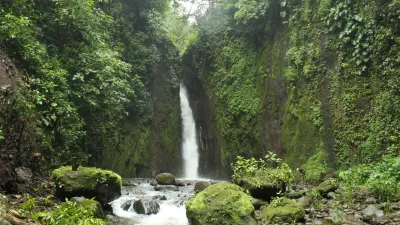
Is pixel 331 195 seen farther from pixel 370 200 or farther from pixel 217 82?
pixel 217 82

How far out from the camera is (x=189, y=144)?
64.0ft

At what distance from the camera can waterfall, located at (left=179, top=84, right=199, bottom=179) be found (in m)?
18.7

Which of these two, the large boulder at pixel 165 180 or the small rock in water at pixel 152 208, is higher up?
the small rock in water at pixel 152 208

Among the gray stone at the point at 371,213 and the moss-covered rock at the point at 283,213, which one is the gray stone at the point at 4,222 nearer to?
the moss-covered rock at the point at 283,213

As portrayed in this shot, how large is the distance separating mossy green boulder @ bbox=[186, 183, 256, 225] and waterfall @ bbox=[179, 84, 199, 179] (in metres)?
11.6

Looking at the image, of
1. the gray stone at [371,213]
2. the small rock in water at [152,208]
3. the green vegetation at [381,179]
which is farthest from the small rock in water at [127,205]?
the gray stone at [371,213]

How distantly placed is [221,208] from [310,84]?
7753mm

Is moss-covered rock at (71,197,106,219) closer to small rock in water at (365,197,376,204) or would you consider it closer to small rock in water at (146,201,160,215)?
small rock in water at (146,201,160,215)

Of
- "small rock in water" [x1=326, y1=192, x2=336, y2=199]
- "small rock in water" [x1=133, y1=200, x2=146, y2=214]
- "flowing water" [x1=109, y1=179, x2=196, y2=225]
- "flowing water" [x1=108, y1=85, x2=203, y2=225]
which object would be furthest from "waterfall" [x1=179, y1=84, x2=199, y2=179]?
"small rock in water" [x1=326, y1=192, x2=336, y2=199]

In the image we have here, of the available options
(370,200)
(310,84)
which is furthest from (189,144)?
(370,200)

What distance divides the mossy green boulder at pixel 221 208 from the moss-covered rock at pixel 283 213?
14.0 inches

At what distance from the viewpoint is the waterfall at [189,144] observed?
18.7m

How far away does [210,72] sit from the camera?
19047mm

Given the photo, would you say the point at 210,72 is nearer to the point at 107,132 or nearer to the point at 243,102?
the point at 243,102
